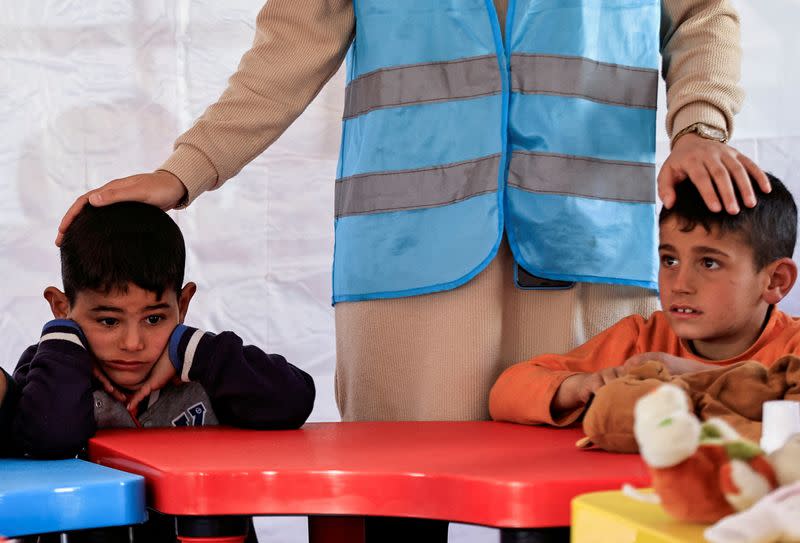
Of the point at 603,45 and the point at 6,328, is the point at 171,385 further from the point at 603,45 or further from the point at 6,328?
the point at 6,328

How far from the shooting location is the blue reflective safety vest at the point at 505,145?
1.60 m

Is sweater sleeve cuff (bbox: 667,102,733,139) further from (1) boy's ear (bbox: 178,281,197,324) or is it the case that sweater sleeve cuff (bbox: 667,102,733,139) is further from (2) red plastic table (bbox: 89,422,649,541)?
(1) boy's ear (bbox: 178,281,197,324)

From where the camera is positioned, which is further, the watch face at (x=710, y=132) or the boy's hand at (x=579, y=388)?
the watch face at (x=710, y=132)

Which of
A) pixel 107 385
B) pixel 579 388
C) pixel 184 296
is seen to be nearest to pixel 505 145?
pixel 579 388

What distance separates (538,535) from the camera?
2.88 ft

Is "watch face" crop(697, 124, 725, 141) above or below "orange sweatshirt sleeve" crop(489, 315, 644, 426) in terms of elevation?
above

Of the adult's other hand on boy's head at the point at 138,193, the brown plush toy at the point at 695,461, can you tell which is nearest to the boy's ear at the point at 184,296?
the adult's other hand on boy's head at the point at 138,193

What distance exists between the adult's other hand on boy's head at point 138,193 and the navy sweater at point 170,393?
0.19 meters

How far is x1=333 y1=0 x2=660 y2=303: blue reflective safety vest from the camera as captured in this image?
1601 millimetres

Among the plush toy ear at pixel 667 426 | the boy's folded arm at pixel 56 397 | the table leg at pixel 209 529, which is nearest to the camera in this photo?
the plush toy ear at pixel 667 426

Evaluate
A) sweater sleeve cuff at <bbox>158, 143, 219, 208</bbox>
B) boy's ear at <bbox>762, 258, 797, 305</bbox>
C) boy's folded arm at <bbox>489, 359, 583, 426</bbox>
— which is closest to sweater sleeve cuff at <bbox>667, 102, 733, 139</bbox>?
boy's ear at <bbox>762, 258, 797, 305</bbox>

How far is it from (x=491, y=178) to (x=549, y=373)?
30cm

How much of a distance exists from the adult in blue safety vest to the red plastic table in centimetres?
42

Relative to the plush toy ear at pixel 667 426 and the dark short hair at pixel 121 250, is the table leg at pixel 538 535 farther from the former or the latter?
the dark short hair at pixel 121 250
